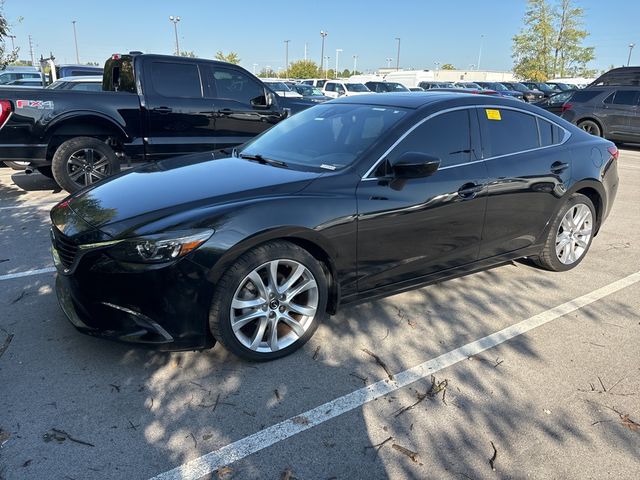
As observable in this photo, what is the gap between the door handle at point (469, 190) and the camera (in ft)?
12.3

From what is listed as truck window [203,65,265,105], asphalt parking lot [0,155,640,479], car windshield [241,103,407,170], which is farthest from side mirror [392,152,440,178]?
truck window [203,65,265,105]

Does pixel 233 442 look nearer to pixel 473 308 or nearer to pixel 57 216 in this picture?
pixel 57 216

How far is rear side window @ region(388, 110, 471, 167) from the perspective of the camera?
3.61 metres

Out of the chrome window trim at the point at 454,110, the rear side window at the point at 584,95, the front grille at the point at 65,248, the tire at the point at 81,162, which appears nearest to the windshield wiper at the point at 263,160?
the chrome window trim at the point at 454,110

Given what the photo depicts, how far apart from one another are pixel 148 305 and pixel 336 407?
3.78ft

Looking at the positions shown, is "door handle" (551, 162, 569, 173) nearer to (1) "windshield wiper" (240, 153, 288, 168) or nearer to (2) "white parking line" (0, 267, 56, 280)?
(1) "windshield wiper" (240, 153, 288, 168)

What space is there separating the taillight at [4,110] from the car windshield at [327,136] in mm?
3798

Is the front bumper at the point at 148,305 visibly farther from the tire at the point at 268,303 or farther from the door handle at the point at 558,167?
the door handle at the point at 558,167

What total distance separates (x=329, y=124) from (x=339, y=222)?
3.77 feet

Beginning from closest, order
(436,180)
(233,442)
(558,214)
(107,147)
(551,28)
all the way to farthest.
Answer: (233,442), (436,180), (558,214), (107,147), (551,28)

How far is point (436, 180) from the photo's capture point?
365cm

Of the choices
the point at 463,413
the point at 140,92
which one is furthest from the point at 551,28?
the point at 463,413

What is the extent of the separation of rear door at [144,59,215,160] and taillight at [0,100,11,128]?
1.65 meters

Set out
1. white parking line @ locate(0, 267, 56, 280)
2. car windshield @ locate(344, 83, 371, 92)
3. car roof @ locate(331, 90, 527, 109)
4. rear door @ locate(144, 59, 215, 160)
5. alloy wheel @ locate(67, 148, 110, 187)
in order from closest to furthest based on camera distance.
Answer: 1. car roof @ locate(331, 90, 527, 109)
2. white parking line @ locate(0, 267, 56, 280)
3. alloy wheel @ locate(67, 148, 110, 187)
4. rear door @ locate(144, 59, 215, 160)
5. car windshield @ locate(344, 83, 371, 92)
